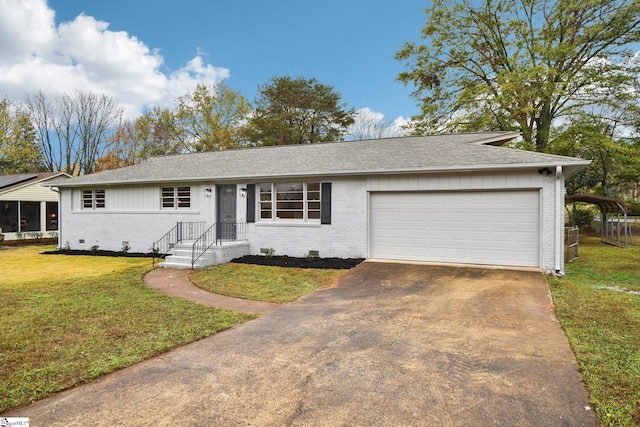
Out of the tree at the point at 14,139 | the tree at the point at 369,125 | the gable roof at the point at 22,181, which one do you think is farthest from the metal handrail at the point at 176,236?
the tree at the point at 14,139

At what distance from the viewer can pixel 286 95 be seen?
97.5ft

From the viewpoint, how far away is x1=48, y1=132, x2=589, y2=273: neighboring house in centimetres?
909

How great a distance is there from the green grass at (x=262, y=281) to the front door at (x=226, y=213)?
201 cm

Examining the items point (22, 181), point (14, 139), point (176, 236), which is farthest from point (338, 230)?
point (14, 139)

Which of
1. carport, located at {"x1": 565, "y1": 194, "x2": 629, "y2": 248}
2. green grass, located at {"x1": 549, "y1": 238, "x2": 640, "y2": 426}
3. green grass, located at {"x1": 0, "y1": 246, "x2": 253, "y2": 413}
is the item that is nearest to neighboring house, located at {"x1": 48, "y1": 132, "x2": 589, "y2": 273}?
green grass, located at {"x1": 549, "y1": 238, "x2": 640, "y2": 426}

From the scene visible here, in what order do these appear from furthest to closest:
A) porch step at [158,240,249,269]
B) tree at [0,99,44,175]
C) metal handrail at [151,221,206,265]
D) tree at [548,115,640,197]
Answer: tree at [0,99,44,175], tree at [548,115,640,197], metal handrail at [151,221,206,265], porch step at [158,240,249,269]

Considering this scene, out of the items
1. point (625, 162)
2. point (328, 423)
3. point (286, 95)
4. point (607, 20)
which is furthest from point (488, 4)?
point (328, 423)

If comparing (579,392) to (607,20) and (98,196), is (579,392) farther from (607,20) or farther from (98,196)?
(607,20)

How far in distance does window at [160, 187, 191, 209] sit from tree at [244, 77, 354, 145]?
1701cm

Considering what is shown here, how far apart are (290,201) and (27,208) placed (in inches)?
629

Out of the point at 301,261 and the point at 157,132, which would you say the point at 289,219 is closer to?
the point at 301,261

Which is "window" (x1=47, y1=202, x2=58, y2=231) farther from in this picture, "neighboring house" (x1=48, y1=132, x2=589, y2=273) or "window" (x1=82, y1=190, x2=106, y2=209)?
"window" (x1=82, y1=190, x2=106, y2=209)

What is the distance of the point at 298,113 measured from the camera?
29.9 meters

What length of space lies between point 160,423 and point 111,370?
129 centimetres
